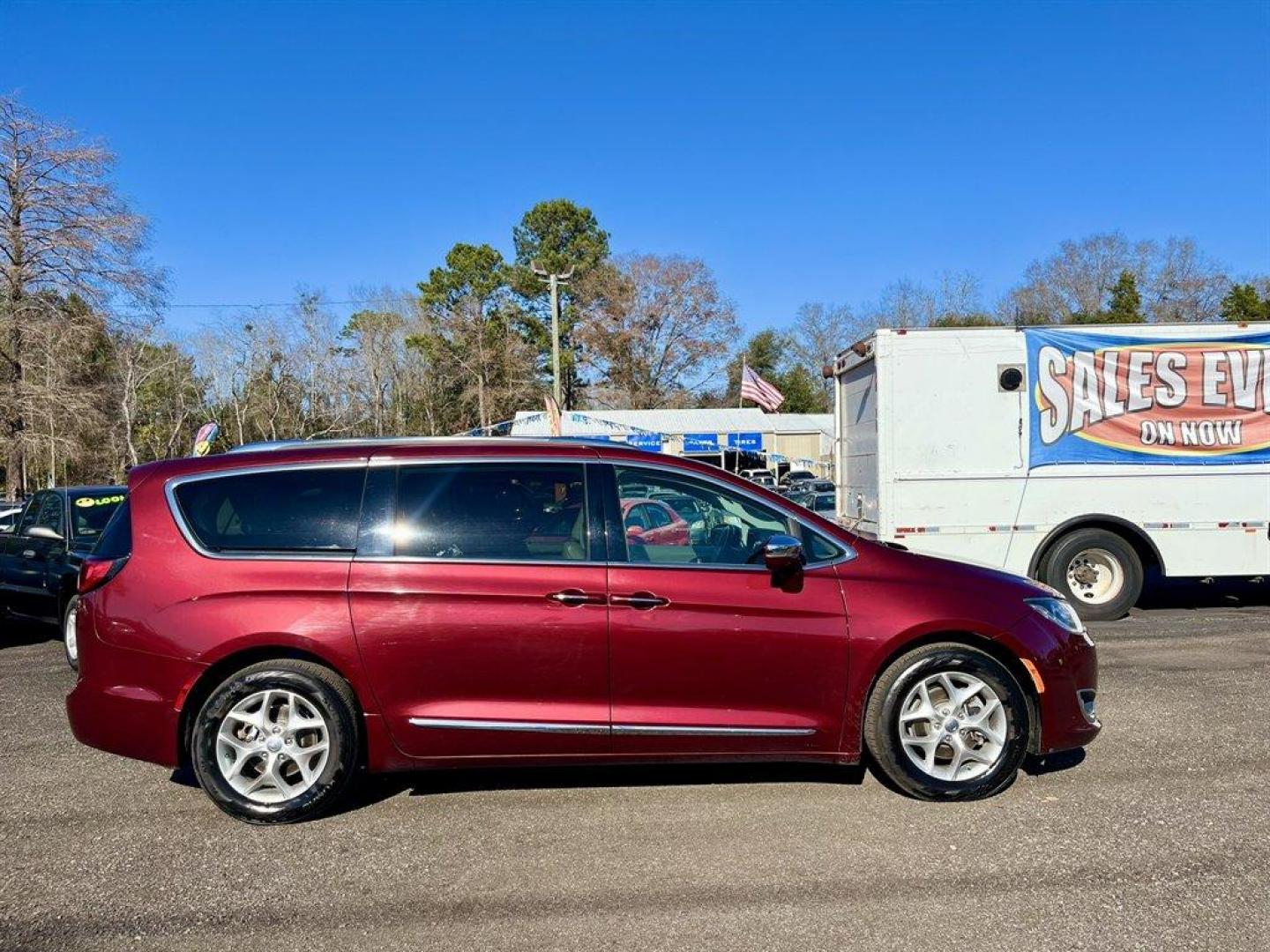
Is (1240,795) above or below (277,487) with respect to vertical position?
below

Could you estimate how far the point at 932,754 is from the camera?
4281 millimetres

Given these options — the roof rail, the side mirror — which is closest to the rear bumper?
the roof rail

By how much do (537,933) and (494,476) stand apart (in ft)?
6.73

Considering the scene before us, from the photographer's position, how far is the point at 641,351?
58.9 meters

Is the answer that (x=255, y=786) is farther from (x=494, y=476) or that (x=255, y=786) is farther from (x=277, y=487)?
(x=494, y=476)

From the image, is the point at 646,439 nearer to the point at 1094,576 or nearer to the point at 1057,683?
the point at 1094,576

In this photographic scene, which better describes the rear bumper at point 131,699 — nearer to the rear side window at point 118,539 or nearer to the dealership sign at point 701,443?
the rear side window at point 118,539

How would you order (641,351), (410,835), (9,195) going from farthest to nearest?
(641,351) < (9,195) < (410,835)

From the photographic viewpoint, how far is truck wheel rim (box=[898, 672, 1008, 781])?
14.0 feet

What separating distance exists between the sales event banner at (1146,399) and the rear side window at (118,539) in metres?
7.69

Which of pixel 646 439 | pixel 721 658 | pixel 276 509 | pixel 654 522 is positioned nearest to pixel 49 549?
pixel 276 509

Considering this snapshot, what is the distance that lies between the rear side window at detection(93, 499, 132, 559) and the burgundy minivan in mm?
22

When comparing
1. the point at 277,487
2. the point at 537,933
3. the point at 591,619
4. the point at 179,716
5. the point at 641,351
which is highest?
the point at 641,351

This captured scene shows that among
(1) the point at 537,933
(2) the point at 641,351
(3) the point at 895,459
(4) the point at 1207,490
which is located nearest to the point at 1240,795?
(1) the point at 537,933
